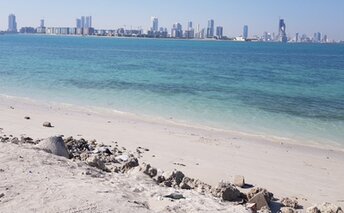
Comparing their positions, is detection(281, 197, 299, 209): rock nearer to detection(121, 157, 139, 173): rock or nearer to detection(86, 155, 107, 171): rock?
detection(121, 157, 139, 173): rock

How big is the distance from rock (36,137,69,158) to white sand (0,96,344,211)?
2109 millimetres

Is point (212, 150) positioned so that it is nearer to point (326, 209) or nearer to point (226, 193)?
point (226, 193)

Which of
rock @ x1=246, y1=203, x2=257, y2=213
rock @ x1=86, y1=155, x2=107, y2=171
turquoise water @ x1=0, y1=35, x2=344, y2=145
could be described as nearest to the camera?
rock @ x1=246, y1=203, x2=257, y2=213

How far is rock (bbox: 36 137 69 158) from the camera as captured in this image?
834 cm

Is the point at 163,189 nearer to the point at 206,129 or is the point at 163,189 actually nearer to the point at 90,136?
the point at 90,136

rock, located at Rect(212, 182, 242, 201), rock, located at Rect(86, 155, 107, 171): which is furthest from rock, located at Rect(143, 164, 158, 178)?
rock, located at Rect(212, 182, 242, 201)

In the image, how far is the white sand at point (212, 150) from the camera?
369 inches

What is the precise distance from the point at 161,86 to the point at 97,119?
1301 centimetres

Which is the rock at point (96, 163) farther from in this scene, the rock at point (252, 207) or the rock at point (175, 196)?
the rock at point (252, 207)

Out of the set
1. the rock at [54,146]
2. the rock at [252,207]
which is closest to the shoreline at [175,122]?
the rock at [54,146]

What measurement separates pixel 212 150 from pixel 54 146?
192 inches

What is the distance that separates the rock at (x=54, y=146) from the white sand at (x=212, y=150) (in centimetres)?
211

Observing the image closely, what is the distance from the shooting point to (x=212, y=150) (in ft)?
39.9

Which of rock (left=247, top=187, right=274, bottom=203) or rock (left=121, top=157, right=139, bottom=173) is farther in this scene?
rock (left=121, top=157, right=139, bottom=173)
